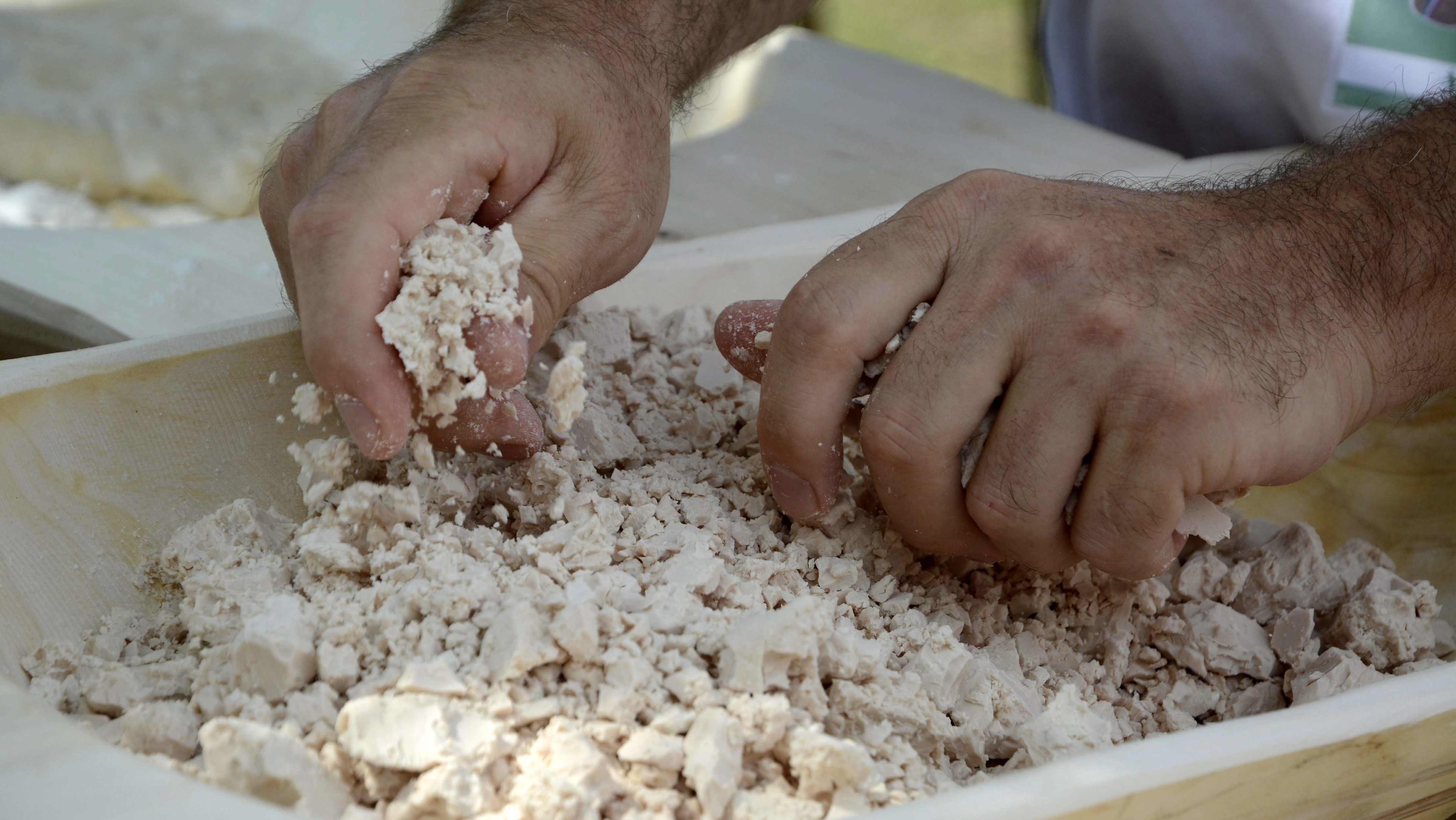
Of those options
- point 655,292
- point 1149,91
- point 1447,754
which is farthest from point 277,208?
point 1149,91

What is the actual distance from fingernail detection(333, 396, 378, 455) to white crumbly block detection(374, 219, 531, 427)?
0.03 metres

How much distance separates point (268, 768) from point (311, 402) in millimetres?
243

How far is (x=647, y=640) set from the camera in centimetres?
54

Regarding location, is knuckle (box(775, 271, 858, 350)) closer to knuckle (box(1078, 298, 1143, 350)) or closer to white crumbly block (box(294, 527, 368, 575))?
knuckle (box(1078, 298, 1143, 350))

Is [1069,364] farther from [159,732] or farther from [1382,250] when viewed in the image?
[159,732]

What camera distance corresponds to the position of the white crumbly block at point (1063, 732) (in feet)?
1.83

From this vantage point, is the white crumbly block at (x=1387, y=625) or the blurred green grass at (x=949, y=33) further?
the blurred green grass at (x=949, y=33)

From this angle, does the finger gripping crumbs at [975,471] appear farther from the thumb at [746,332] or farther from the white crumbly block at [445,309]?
the white crumbly block at [445,309]

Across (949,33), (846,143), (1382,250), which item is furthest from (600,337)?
(949,33)

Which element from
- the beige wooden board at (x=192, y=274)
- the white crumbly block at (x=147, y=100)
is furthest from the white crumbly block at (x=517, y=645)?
the white crumbly block at (x=147, y=100)

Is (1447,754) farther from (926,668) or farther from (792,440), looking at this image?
(792,440)

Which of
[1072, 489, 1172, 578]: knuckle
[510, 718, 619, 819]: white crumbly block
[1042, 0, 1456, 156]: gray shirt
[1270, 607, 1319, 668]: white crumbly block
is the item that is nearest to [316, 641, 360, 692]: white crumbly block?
[510, 718, 619, 819]: white crumbly block

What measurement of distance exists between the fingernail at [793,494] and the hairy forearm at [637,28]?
0.38m

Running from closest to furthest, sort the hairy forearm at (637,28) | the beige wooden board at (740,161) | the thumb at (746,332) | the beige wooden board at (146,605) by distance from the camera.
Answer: the beige wooden board at (146,605)
the thumb at (746,332)
the hairy forearm at (637,28)
the beige wooden board at (740,161)
